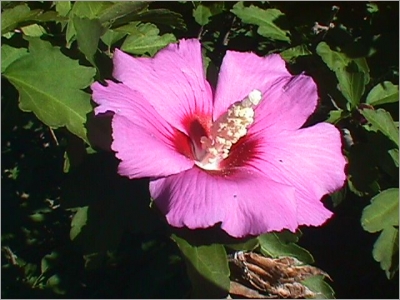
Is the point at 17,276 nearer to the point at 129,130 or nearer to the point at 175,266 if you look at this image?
the point at 175,266

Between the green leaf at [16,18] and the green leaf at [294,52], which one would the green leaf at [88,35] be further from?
the green leaf at [294,52]

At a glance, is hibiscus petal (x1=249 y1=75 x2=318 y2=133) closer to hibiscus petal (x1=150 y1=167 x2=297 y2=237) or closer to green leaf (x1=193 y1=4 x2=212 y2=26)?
hibiscus petal (x1=150 y1=167 x2=297 y2=237)

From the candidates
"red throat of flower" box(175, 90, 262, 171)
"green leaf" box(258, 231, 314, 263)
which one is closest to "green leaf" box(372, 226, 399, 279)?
"green leaf" box(258, 231, 314, 263)

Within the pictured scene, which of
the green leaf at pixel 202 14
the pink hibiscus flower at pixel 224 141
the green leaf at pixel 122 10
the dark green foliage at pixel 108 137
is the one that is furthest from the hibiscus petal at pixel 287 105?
the green leaf at pixel 202 14

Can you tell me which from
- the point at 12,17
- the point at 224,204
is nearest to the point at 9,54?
the point at 12,17

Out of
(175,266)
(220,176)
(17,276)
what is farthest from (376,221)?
(17,276)
